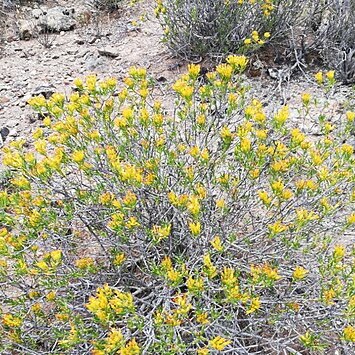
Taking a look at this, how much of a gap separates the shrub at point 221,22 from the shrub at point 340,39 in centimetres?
33

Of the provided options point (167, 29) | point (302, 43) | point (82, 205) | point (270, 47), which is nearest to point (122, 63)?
point (167, 29)

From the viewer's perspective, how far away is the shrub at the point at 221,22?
4090mm

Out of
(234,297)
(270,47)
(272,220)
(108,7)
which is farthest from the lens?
(108,7)

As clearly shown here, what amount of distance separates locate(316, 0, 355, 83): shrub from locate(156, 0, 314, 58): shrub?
331mm

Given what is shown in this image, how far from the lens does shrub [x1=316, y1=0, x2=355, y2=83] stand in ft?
13.1

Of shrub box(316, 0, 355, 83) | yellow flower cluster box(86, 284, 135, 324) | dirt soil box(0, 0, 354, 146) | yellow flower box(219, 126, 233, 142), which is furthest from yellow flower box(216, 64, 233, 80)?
shrub box(316, 0, 355, 83)

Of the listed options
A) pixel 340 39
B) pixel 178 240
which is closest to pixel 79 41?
pixel 340 39

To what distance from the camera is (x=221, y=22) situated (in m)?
4.12

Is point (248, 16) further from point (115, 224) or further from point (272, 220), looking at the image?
point (115, 224)

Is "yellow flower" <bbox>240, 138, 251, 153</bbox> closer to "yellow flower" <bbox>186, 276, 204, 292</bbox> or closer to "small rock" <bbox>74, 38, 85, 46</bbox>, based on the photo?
"yellow flower" <bbox>186, 276, 204, 292</bbox>

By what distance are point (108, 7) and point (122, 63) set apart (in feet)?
5.18

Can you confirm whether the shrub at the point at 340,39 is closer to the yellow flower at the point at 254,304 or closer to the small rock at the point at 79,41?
the small rock at the point at 79,41

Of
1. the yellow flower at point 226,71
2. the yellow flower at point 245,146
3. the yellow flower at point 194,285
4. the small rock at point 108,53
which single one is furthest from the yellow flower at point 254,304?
the small rock at point 108,53

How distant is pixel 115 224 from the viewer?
1.77 m
